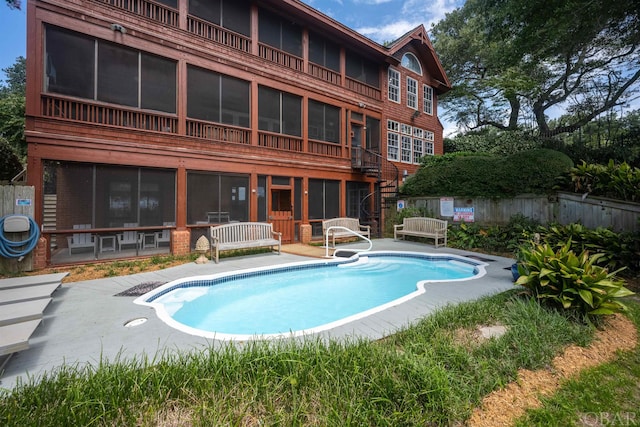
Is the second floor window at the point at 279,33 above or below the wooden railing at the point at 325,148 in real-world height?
above

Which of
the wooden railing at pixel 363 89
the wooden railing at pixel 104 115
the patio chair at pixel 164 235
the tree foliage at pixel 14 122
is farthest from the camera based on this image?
the tree foliage at pixel 14 122

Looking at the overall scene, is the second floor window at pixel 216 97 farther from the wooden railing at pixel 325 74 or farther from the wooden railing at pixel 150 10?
the wooden railing at pixel 325 74

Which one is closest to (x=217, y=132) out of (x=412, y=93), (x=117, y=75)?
(x=117, y=75)

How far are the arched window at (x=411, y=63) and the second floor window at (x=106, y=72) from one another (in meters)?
13.2

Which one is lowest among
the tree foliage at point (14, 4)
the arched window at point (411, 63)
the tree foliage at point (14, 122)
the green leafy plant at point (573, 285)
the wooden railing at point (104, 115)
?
the green leafy plant at point (573, 285)

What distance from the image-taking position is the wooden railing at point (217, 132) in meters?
9.07

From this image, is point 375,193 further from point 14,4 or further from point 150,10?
point 14,4

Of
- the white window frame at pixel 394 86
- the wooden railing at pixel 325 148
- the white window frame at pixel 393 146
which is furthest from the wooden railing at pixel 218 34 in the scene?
the white window frame at pixel 393 146

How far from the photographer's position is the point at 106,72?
25.1ft

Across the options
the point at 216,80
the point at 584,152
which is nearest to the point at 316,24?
the point at 216,80

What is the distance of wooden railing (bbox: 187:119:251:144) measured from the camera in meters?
9.07

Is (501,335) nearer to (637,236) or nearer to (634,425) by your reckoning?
(634,425)

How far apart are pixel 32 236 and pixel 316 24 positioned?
40.5ft

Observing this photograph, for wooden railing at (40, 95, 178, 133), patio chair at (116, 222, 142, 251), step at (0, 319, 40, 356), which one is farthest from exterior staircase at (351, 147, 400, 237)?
step at (0, 319, 40, 356)
